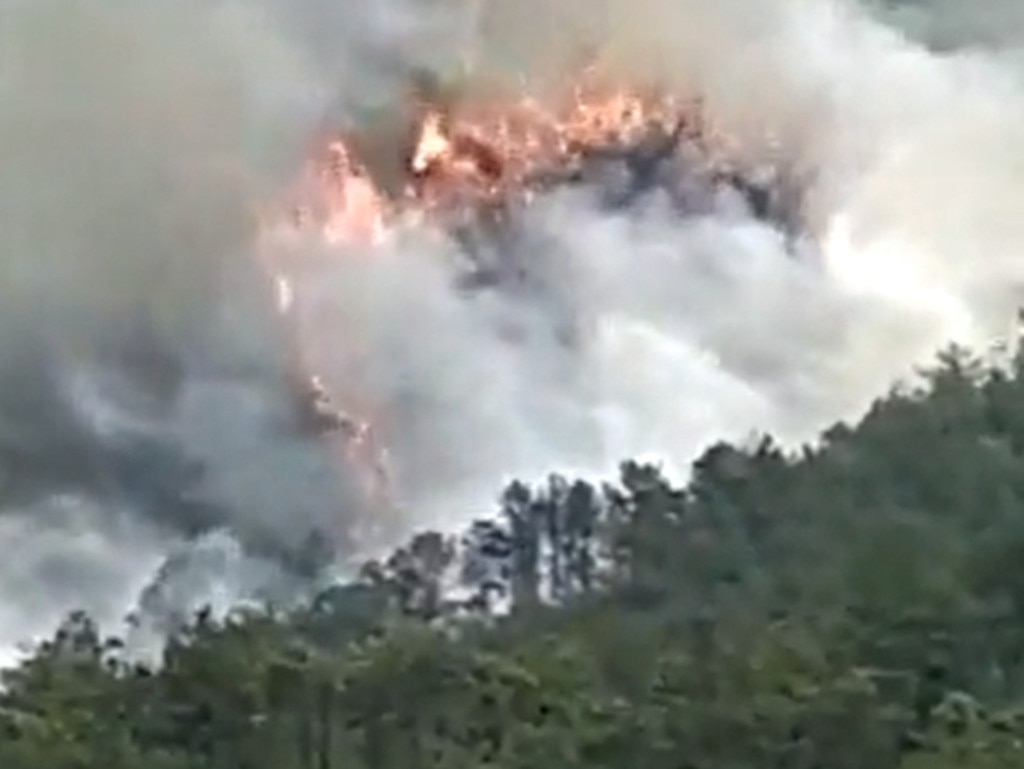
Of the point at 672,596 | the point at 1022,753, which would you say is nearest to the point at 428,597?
the point at 672,596

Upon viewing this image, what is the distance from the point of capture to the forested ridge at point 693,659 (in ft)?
128

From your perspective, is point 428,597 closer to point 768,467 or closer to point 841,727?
point 768,467

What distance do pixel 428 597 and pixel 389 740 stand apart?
3610 centimetres

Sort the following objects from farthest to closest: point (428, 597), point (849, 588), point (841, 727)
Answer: point (428, 597), point (849, 588), point (841, 727)

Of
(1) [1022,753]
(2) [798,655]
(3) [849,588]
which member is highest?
(3) [849,588]

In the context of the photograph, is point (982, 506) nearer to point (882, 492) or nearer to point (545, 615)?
point (882, 492)

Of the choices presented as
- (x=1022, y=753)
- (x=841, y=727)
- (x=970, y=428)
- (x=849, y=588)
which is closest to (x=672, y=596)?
(x=970, y=428)

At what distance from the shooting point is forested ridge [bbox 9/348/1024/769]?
128ft

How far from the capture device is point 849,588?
49.8 metres

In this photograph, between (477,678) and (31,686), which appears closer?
(477,678)

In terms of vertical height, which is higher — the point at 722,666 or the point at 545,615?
the point at 545,615

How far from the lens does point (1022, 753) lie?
3228 centimetres

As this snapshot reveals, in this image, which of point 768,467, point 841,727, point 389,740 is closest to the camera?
point 841,727

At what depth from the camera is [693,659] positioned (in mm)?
45844
